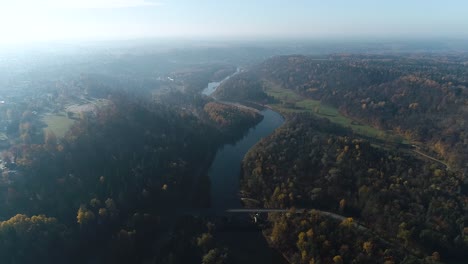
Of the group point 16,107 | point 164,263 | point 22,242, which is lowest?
point 164,263

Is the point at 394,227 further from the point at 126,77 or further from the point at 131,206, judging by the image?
the point at 126,77

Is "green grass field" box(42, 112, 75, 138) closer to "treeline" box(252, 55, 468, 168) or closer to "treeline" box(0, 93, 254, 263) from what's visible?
"treeline" box(0, 93, 254, 263)

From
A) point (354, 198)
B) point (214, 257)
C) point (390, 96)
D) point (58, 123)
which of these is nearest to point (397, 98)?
point (390, 96)

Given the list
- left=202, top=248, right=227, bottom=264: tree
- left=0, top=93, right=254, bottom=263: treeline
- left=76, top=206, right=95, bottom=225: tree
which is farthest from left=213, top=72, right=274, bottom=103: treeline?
left=202, top=248, right=227, bottom=264: tree

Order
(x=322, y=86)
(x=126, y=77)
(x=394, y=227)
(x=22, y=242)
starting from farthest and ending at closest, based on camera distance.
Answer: (x=126, y=77)
(x=322, y=86)
(x=394, y=227)
(x=22, y=242)

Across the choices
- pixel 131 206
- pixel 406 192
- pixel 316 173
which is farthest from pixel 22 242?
pixel 406 192
